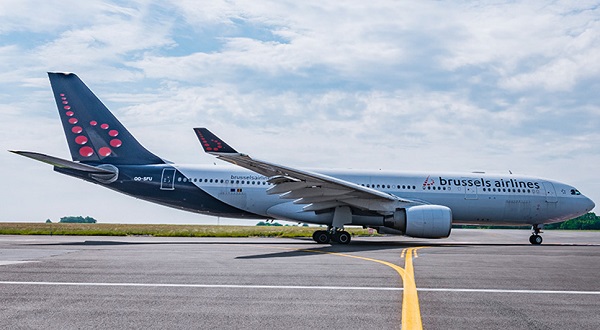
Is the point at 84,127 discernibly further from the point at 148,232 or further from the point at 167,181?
the point at 148,232

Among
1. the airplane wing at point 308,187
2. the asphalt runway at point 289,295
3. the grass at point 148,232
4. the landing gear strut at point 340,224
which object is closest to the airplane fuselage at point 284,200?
the landing gear strut at point 340,224

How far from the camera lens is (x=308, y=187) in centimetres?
2186

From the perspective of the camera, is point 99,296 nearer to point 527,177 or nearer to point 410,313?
point 410,313

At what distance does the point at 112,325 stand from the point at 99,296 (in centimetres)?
183

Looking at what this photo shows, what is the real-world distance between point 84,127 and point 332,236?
1166 cm

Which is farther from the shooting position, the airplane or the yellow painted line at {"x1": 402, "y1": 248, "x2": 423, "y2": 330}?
the airplane

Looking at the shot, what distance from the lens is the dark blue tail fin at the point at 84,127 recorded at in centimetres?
2531

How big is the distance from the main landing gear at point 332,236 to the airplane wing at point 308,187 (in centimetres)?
98

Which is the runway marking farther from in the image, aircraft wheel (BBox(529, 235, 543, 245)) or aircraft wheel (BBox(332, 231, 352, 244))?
aircraft wheel (BBox(529, 235, 543, 245))

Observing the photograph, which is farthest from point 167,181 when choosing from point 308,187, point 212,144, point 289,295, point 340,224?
point 289,295

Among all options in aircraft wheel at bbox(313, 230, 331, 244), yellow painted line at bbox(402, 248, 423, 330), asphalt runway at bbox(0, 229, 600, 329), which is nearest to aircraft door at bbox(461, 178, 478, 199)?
aircraft wheel at bbox(313, 230, 331, 244)

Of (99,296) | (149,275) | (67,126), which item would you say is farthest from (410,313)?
(67,126)

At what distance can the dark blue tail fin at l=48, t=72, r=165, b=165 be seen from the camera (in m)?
25.3

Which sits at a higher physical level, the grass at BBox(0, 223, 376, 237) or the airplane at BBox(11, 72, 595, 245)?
the airplane at BBox(11, 72, 595, 245)
